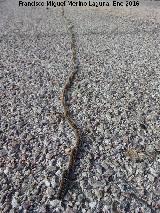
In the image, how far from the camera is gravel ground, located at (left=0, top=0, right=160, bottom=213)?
236 inches

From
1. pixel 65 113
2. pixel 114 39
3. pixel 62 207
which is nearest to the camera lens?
pixel 62 207

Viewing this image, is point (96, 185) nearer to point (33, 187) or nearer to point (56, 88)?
point (33, 187)

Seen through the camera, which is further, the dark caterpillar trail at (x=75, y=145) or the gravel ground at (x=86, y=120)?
the dark caterpillar trail at (x=75, y=145)

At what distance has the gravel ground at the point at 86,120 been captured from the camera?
5.99 metres

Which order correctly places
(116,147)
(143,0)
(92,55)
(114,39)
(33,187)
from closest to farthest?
(33,187)
(116,147)
(92,55)
(114,39)
(143,0)

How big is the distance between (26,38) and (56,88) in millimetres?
5126

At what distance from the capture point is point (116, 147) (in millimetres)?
7145

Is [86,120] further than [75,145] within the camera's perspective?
Yes

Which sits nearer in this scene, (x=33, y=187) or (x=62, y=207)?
(x=62, y=207)

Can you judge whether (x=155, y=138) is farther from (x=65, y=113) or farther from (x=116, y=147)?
(x=65, y=113)

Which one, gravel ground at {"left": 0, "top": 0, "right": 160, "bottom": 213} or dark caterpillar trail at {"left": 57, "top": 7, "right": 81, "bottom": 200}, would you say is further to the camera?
dark caterpillar trail at {"left": 57, "top": 7, "right": 81, "bottom": 200}

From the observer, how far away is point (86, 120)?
8094 millimetres

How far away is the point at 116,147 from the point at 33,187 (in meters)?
2.06

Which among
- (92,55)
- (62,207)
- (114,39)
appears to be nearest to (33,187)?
(62,207)
